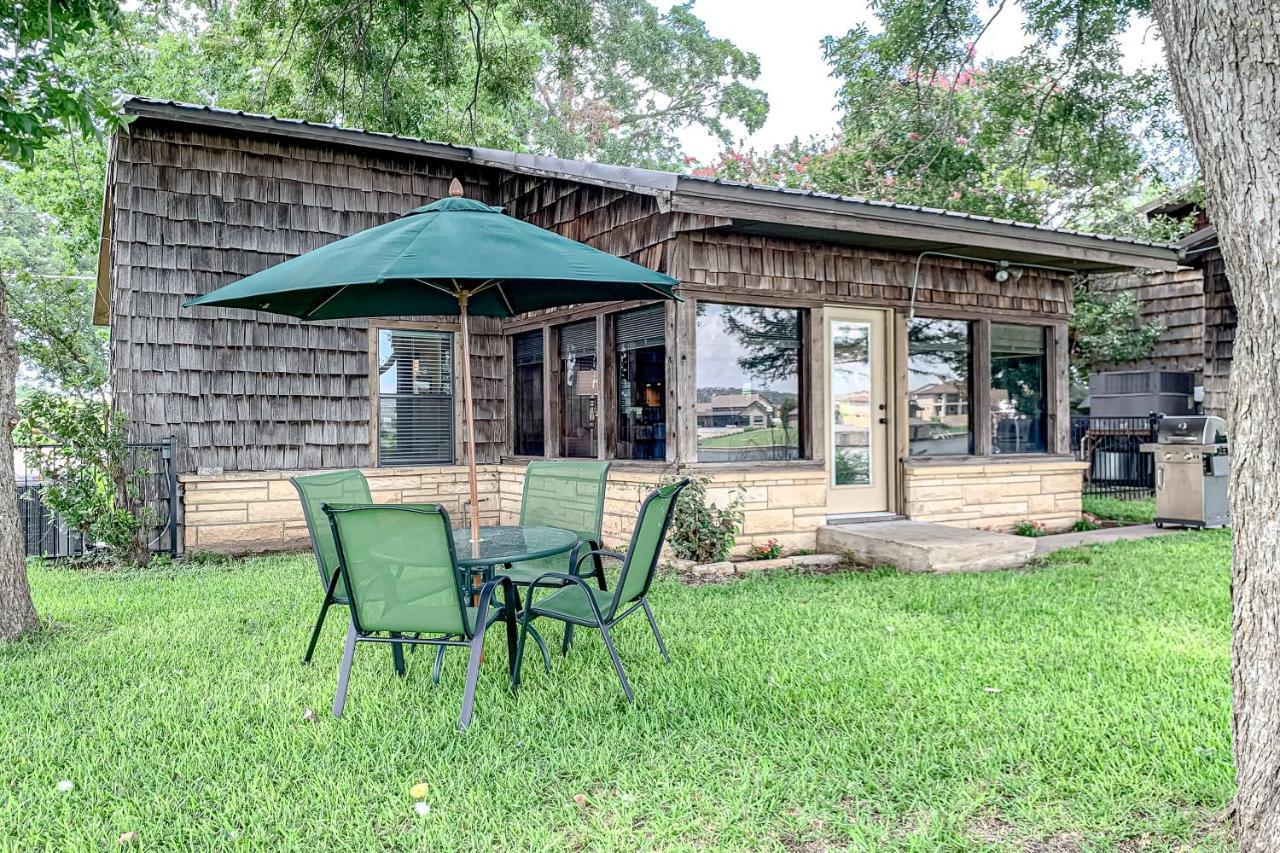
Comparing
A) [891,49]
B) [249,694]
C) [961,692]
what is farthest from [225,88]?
[961,692]

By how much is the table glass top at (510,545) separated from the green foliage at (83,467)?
397cm

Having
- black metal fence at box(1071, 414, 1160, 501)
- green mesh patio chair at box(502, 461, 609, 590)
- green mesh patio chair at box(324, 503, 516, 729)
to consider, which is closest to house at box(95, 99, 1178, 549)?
green mesh patio chair at box(502, 461, 609, 590)

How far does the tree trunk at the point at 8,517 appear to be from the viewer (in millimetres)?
4438

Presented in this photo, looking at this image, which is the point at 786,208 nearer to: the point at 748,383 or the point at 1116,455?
the point at 748,383

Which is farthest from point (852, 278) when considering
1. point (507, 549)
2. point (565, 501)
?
point (507, 549)

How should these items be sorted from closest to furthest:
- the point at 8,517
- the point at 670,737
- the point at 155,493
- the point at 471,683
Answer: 1. the point at 670,737
2. the point at 471,683
3. the point at 8,517
4. the point at 155,493

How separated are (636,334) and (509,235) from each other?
338 cm

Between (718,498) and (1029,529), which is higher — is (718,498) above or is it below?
above

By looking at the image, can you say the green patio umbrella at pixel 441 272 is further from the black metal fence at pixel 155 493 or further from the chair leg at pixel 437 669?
the black metal fence at pixel 155 493

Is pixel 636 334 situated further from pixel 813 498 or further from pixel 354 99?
pixel 354 99

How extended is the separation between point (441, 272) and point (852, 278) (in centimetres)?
486

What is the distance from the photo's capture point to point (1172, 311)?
1246 centimetres

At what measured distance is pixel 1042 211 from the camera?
14.1 m

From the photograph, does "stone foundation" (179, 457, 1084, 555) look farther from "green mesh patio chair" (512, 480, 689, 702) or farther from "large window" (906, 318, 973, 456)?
"green mesh patio chair" (512, 480, 689, 702)
